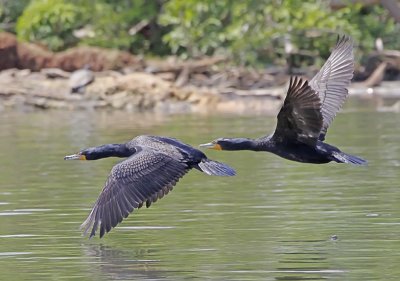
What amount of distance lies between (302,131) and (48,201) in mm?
3293

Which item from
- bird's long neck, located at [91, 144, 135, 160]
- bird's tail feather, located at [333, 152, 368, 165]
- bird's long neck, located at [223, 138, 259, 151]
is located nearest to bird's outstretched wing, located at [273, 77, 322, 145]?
bird's tail feather, located at [333, 152, 368, 165]

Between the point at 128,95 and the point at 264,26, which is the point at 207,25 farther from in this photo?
the point at 128,95

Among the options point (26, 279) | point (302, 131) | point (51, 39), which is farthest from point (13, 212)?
point (51, 39)

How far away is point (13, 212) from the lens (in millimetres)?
13039

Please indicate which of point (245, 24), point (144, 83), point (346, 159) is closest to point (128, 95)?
point (144, 83)

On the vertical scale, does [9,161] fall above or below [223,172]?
below

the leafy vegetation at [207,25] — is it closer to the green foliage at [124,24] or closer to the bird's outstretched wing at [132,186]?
the green foliage at [124,24]

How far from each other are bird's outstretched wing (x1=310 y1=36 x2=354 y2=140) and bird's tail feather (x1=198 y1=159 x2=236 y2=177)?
194cm

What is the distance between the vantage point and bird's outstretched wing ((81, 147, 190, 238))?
10734mm

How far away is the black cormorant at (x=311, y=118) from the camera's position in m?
11.4

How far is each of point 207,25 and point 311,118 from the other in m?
24.6

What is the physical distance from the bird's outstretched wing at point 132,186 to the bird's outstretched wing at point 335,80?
94.4 inches

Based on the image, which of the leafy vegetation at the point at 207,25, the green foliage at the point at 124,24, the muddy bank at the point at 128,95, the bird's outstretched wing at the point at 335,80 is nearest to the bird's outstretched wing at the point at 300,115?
the bird's outstretched wing at the point at 335,80

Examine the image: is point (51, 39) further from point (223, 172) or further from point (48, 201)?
point (223, 172)
